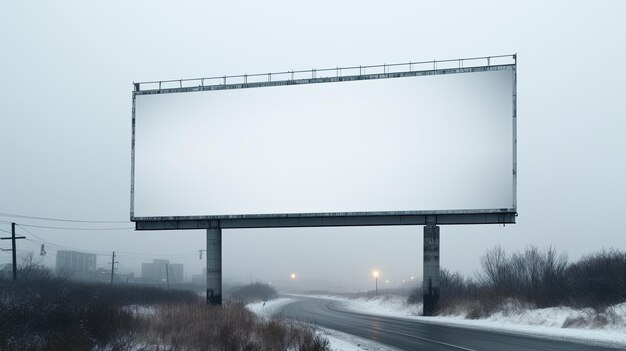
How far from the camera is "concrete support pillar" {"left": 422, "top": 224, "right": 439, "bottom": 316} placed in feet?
128

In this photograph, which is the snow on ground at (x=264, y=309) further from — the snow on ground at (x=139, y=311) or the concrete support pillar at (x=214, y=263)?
the snow on ground at (x=139, y=311)

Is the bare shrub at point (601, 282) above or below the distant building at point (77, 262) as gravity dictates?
above

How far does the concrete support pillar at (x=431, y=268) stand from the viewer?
38938mm

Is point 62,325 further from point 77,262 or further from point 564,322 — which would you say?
point 77,262

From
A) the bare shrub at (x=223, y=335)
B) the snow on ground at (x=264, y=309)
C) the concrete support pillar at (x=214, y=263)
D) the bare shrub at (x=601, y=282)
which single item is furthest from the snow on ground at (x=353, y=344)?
the concrete support pillar at (x=214, y=263)

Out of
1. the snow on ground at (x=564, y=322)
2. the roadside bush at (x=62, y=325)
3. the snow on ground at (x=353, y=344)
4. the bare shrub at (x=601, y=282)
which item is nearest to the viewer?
the roadside bush at (x=62, y=325)

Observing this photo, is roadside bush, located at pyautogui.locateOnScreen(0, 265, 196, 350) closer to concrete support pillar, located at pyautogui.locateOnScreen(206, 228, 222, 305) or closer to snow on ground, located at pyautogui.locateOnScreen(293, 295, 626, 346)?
snow on ground, located at pyautogui.locateOnScreen(293, 295, 626, 346)

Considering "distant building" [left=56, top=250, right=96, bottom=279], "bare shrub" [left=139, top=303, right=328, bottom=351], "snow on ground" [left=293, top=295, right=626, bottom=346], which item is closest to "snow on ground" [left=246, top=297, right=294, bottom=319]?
"bare shrub" [left=139, top=303, right=328, bottom=351]

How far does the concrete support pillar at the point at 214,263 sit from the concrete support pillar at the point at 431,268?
12521 mm

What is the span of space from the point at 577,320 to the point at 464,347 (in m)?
10.6

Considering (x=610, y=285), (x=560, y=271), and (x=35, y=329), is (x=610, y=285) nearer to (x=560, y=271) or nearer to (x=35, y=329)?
(x=560, y=271)

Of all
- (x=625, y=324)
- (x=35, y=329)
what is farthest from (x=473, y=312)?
(x=35, y=329)

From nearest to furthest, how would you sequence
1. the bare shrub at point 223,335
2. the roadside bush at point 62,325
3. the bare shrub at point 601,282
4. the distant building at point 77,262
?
the roadside bush at point 62,325
the bare shrub at point 223,335
the bare shrub at point 601,282
the distant building at point 77,262

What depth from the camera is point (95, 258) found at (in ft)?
550
